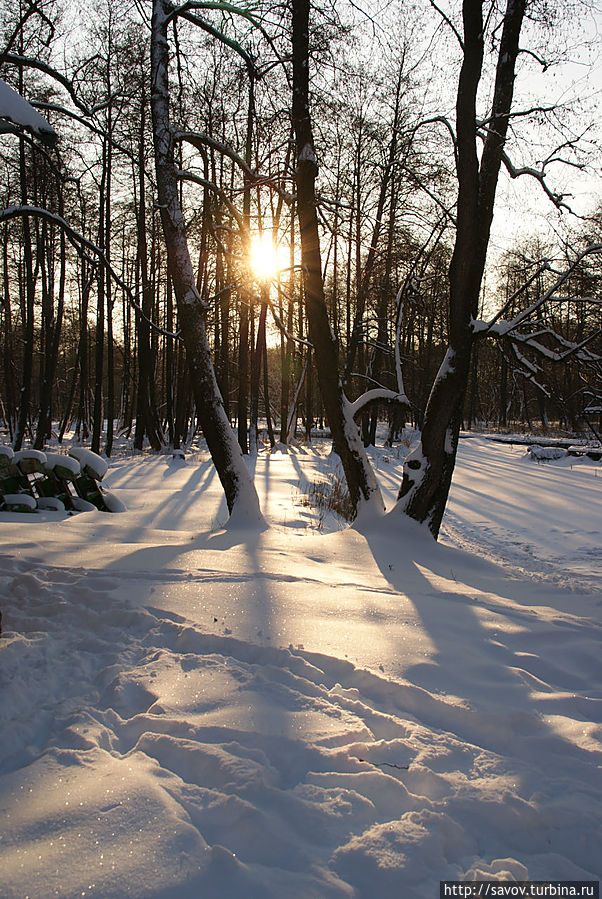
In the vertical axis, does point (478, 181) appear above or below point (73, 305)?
below

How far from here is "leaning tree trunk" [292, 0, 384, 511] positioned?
6.22 m

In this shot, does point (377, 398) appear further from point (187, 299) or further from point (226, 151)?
point (226, 151)

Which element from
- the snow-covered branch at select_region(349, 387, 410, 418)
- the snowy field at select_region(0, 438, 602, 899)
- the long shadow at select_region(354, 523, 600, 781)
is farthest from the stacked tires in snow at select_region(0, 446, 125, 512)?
the long shadow at select_region(354, 523, 600, 781)

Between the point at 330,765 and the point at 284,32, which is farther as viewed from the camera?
the point at 284,32

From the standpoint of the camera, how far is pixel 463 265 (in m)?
5.89

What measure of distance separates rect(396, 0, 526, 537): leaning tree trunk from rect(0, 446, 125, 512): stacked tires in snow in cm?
415

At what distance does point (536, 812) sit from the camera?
5.40 feet

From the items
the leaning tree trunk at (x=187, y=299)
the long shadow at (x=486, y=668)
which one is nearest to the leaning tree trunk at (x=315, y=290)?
the leaning tree trunk at (x=187, y=299)

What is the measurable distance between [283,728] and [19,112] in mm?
3337

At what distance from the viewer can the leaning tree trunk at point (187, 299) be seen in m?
5.81

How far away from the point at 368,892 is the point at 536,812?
0.64m

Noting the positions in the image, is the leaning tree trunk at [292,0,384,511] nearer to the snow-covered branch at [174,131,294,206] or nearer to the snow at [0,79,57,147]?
the snow-covered branch at [174,131,294,206]

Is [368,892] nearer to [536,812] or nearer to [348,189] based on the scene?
[536,812]

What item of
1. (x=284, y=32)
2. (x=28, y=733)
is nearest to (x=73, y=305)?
(x=284, y=32)
